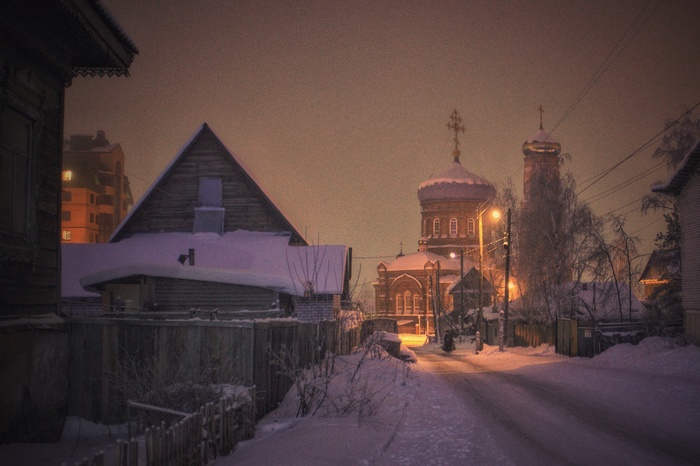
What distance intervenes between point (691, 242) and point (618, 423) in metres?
18.1

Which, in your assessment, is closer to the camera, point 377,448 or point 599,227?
point 377,448

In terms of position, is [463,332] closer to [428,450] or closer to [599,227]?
[599,227]

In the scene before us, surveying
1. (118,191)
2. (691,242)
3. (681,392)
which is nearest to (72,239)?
(118,191)

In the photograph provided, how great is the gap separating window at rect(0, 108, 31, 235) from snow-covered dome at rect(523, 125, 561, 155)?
230 feet

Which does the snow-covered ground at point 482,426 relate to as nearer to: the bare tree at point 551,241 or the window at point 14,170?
the window at point 14,170

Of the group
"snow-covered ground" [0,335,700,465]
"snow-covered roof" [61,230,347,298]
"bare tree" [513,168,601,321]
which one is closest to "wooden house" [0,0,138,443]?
"snow-covered ground" [0,335,700,465]

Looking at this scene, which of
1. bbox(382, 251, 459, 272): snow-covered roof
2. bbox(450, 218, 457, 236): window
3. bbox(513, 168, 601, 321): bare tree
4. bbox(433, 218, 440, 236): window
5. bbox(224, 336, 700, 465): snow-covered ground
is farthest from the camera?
bbox(433, 218, 440, 236): window

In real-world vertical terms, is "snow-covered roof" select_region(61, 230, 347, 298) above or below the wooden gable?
below

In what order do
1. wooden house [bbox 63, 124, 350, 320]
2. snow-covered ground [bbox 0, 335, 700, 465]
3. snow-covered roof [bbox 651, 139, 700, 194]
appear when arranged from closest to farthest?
snow-covered ground [bbox 0, 335, 700, 465] → wooden house [bbox 63, 124, 350, 320] → snow-covered roof [bbox 651, 139, 700, 194]

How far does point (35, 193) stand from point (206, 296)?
1296 centimetres

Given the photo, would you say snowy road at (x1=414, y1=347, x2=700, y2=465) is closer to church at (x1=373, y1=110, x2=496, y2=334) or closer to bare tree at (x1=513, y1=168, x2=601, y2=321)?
bare tree at (x1=513, y1=168, x2=601, y2=321)

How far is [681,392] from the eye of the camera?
1474 cm

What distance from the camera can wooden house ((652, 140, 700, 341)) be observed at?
25.6 metres

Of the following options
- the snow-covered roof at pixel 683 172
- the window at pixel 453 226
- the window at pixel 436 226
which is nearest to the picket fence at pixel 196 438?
the snow-covered roof at pixel 683 172
